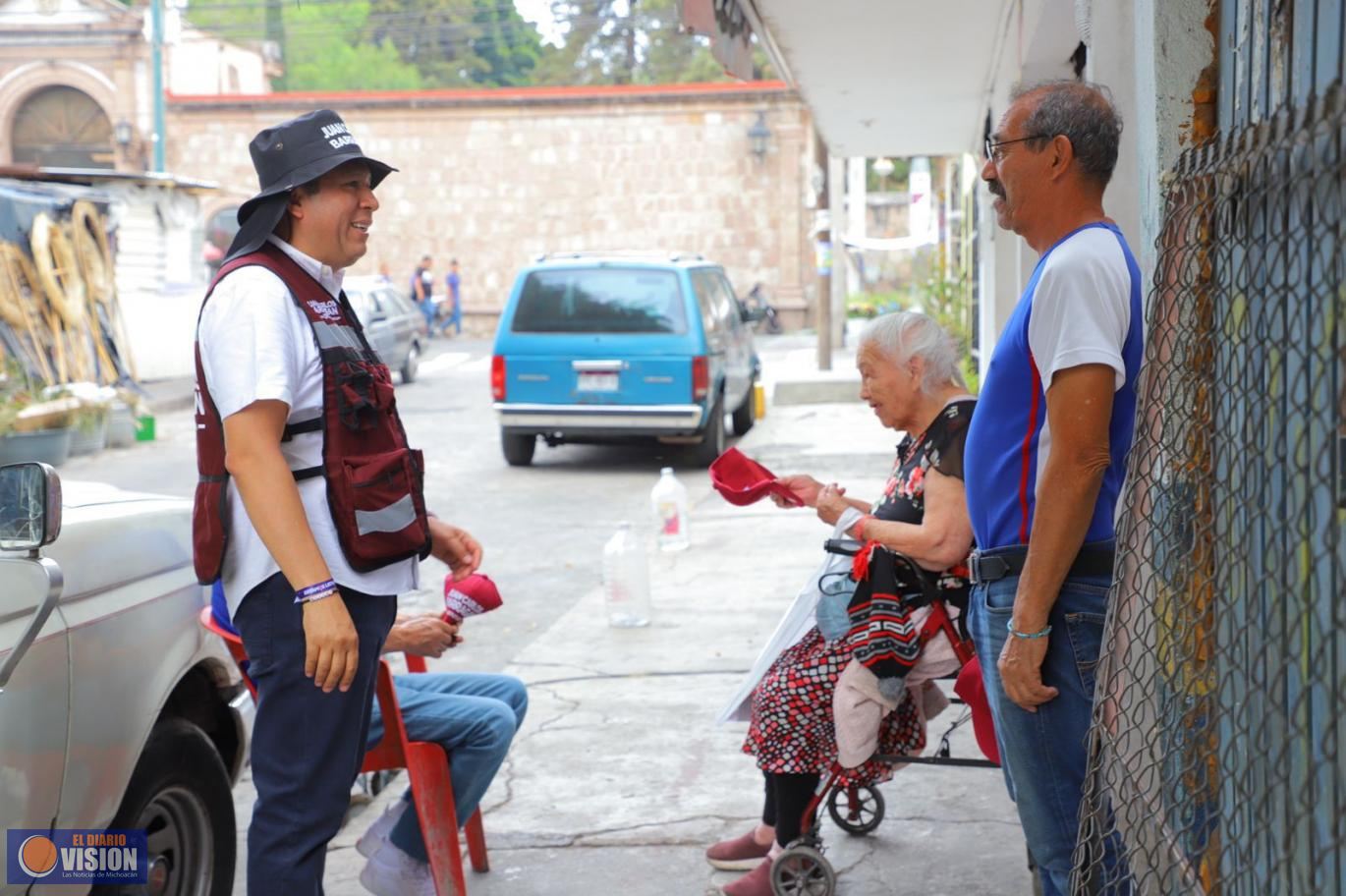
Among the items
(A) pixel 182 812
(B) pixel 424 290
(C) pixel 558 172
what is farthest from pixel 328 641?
(C) pixel 558 172

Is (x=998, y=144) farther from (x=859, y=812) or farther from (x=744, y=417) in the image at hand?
(x=744, y=417)

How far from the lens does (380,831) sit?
373 centimetres

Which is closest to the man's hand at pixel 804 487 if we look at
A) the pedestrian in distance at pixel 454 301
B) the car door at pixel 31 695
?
the car door at pixel 31 695

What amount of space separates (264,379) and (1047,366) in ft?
4.81

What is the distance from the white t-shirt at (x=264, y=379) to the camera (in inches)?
112

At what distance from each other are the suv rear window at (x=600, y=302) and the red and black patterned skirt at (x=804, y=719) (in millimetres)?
9079

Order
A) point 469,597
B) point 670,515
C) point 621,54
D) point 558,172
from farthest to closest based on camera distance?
1. point 621,54
2. point 558,172
3. point 670,515
4. point 469,597

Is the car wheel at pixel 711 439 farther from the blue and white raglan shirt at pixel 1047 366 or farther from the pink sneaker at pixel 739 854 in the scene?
the blue and white raglan shirt at pixel 1047 366

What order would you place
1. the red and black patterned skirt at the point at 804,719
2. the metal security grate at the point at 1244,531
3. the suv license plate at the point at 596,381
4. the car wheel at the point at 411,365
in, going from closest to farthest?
the metal security grate at the point at 1244,531
the red and black patterned skirt at the point at 804,719
the suv license plate at the point at 596,381
the car wheel at the point at 411,365

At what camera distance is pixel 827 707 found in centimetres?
382

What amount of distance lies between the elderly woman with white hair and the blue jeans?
0.70m

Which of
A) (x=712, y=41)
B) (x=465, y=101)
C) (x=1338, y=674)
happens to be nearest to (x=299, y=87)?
(x=465, y=101)

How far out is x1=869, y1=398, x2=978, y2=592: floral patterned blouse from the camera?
3.63 metres

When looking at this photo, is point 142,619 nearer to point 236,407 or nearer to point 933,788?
point 236,407
